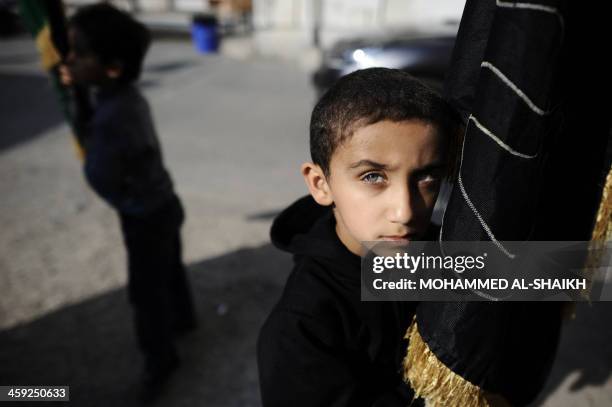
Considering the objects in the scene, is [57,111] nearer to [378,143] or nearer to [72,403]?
[72,403]

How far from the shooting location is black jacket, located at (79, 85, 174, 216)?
223 centimetres

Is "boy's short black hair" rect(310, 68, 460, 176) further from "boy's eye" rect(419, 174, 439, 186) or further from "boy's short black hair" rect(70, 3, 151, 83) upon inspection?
"boy's short black hair" rect(70, 3, 151, 83)

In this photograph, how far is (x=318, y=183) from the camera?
1.29 m

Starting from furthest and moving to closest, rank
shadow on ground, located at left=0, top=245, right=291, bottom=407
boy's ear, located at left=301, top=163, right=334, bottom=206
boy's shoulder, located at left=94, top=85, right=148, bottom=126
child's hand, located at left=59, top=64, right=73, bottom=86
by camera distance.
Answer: shadow on ground, located at left=0, top=245, right=291, bottom=407 → child's hand, located at left=59, top=64, right=73, bottom=86 → boy's shoulder, located at left=94, top=85, right=148, bottom=126 → boy's ear, located at left=301, top=163, right=334, bottom=206

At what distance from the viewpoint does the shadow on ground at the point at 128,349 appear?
265 cm

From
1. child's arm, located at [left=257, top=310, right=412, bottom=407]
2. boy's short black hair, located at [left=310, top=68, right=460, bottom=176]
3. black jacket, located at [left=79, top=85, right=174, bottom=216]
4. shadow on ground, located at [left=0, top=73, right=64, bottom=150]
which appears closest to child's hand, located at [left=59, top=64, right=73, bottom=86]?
black jacket, located at [left=79, top=85, right=174, bottom=216]

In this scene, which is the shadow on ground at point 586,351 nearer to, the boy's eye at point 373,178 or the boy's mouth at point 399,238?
the boy's mouth at point 399,238

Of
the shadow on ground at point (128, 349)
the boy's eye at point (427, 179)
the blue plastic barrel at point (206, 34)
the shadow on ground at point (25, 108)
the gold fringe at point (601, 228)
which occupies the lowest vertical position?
the shadow on ground at point (128, 349)

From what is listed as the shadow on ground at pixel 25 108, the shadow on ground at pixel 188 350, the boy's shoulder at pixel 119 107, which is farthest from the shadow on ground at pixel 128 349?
the shadow on ground at pixel 25 108

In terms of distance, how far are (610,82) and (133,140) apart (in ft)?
6.45

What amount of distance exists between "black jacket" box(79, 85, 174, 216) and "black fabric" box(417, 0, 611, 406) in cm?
163

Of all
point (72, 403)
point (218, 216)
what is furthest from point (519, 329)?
point (218, 216)

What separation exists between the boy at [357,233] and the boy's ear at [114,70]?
1492 mm

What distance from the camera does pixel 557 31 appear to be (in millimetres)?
780
